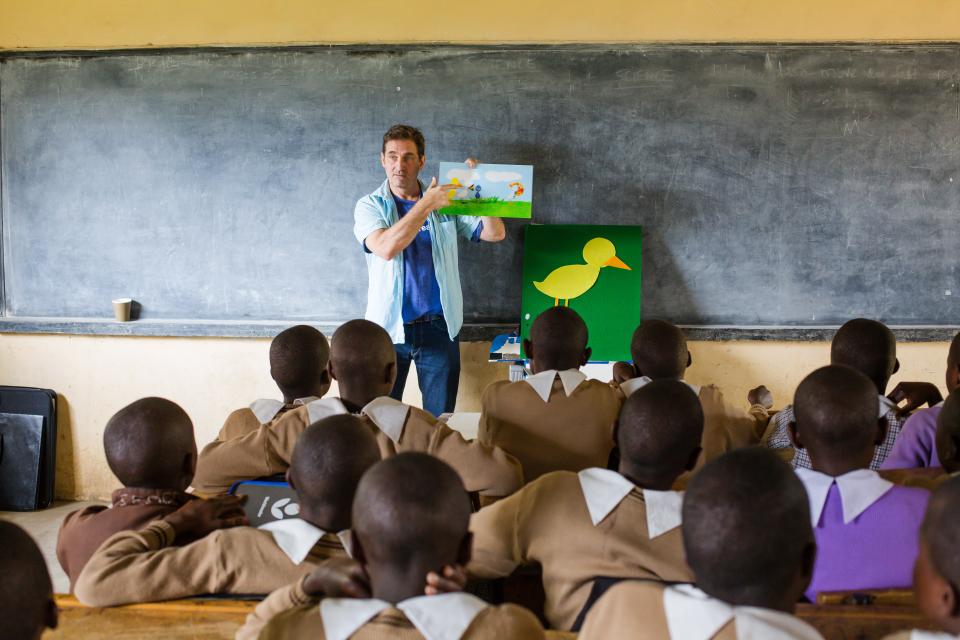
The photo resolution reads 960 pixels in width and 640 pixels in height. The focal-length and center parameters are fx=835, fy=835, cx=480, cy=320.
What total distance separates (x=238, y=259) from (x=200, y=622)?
2.91 meters

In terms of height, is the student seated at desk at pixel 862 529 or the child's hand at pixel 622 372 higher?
the child's hand at pixel 622 372

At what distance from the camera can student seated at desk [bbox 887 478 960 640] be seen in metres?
0.96

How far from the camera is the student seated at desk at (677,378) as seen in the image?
7.42 feet

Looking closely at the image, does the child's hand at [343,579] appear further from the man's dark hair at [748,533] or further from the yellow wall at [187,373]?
the yellow wall at [187,373]

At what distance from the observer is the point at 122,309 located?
157 inches

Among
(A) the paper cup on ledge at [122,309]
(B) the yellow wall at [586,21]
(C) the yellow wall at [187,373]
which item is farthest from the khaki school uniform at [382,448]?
(B) the yellow wall at [586,21]

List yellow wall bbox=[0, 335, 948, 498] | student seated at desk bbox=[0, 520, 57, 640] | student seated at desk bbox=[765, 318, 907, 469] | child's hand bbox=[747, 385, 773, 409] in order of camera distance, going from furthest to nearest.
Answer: yellow wall bbox=[0, 335, 948, 498], child's hand bbox=[747, 385, 773, 409], student seated at desk bbox=[765, 318, 907, 469], student seated at desk bbox=[0, 520, 57, 640]

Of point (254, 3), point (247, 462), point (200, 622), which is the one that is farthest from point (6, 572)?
point (254, 3)

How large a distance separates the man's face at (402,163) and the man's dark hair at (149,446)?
201 centimetres

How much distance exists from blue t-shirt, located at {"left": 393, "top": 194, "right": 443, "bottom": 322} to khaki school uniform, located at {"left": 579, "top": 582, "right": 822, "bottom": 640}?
8.28ft

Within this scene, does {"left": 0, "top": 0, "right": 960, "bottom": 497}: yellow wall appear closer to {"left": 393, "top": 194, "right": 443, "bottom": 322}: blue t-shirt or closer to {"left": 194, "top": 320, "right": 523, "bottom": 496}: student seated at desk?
{"left": 393, "top": 194, "right": 443, "bottom": 322}: blue t-shirt

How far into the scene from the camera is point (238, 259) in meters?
3.95

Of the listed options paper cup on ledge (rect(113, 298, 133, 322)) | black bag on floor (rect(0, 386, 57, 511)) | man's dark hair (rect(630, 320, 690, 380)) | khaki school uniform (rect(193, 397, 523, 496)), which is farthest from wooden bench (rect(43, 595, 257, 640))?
black bag on floor (rect(0, 386, 57, 511))

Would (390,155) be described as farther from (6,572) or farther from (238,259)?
(6,572)
